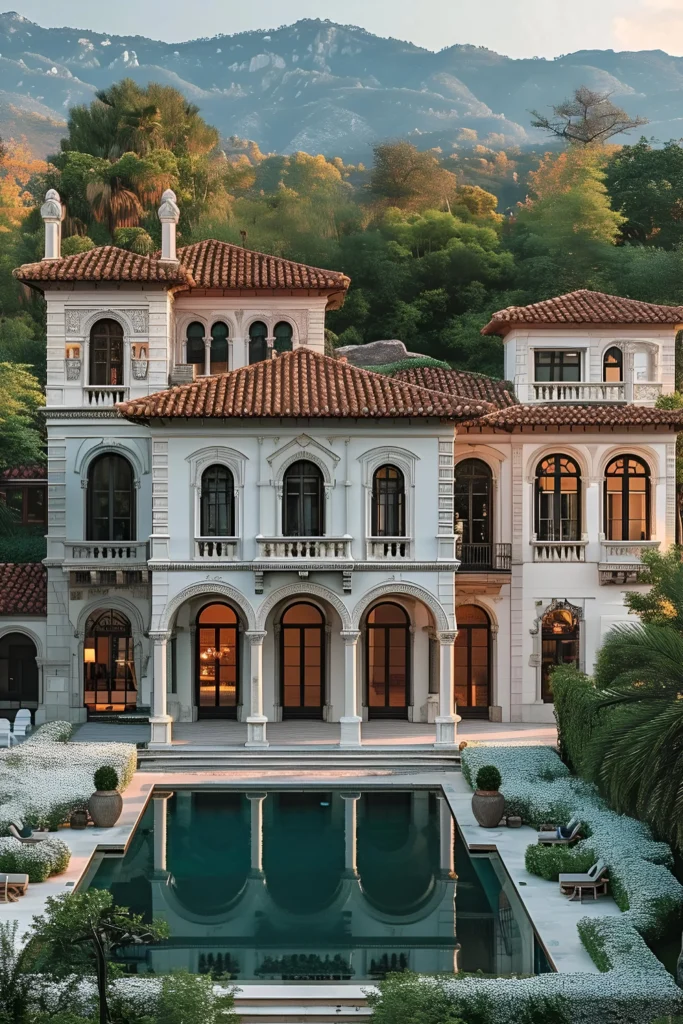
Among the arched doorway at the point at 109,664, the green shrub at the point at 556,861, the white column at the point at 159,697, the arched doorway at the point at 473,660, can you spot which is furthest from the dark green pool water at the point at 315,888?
the arched doorway at the point at 109,664

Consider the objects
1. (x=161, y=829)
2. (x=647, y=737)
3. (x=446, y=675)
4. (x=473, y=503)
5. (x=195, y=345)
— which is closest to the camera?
(x=647, y=737)

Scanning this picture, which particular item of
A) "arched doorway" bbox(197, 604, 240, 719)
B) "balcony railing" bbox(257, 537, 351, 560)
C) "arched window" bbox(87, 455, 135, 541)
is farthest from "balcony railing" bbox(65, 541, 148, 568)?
"balcony railing" bbox(257, 537, 351, 560)

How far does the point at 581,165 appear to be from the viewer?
75625 millimetres

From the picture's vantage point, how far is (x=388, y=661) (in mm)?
37375

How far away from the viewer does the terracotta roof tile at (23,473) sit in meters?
47.5

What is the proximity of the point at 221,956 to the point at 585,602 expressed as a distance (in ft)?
68.4

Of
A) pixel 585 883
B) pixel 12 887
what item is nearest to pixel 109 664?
pixel 12 887

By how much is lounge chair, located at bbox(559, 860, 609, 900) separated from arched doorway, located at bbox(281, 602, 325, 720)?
1532 cm

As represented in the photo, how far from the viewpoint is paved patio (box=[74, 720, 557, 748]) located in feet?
112

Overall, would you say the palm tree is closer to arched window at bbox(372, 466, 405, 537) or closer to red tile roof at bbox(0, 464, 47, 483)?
arched window at bbox(372, 466, 405, 537)

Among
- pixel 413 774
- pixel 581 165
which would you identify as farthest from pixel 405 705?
pixel 581 165

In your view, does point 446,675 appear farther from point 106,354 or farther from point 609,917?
point 609,917

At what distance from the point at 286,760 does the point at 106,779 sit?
6.87 meters

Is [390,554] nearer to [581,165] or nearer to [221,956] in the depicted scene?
[221,956]
